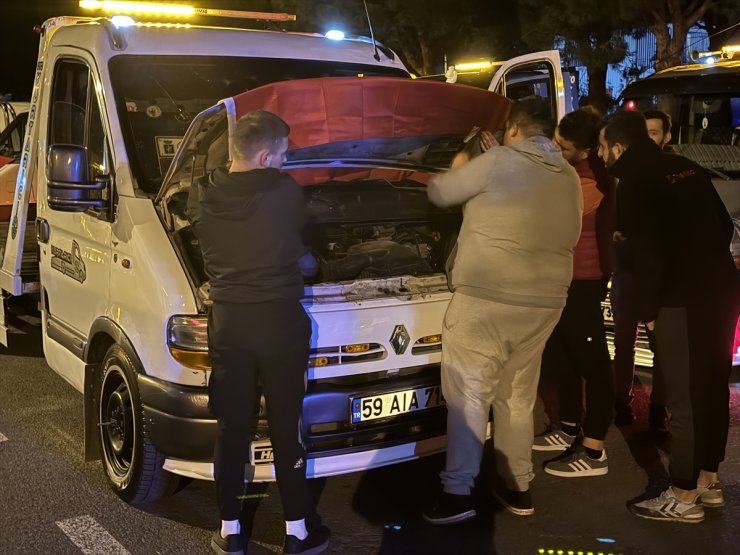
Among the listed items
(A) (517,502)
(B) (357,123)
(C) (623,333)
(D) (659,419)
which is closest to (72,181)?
(B) (357,123)

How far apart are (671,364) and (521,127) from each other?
1.35 metres

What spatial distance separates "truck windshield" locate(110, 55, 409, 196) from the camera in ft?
15.4

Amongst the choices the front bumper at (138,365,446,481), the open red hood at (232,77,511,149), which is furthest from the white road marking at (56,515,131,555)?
the open red hood at (232,77,511,149)

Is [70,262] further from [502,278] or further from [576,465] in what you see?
[576,465]

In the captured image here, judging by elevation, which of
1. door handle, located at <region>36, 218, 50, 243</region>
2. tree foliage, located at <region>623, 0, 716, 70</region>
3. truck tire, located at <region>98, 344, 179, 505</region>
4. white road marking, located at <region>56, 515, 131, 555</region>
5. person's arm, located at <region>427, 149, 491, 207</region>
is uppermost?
tree foliage, located at <region>623, 0, 716, 70</region>

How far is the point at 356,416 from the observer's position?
4.00m

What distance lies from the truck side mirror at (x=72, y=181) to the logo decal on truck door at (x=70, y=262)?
1.36ft

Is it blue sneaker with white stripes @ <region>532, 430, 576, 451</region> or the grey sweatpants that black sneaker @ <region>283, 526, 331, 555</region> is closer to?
the grey sweatpants

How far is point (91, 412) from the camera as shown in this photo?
4629 millimetres

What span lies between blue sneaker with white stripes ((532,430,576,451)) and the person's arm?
1.87 metres

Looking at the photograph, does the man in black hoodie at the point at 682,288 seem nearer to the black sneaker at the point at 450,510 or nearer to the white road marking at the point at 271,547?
the black sneaker at the point at 450,510

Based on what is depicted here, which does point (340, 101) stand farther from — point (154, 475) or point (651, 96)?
point (651, 96)

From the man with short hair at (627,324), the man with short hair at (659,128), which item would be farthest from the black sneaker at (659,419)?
the man with short hair at (659,128)

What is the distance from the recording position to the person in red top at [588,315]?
4652 mm
